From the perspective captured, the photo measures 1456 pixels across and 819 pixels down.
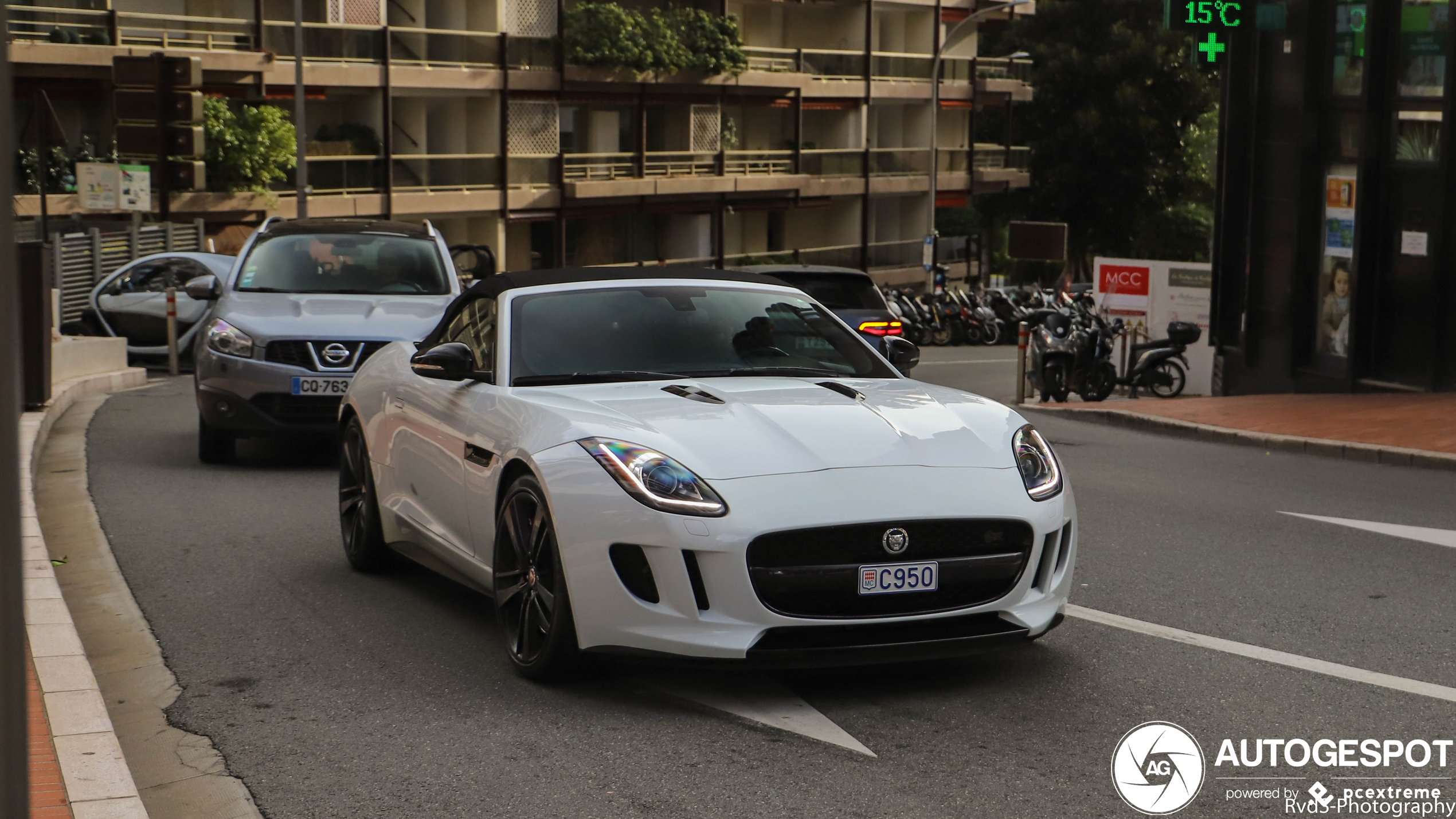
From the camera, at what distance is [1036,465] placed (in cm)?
579

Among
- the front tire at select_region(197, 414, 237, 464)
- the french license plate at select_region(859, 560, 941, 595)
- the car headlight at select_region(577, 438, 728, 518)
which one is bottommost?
the front tire at select_region(197, 414, 237, 464)

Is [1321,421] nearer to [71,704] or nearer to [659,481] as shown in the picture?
[659,481]

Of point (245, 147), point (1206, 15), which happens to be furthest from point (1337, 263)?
point (245, 147)

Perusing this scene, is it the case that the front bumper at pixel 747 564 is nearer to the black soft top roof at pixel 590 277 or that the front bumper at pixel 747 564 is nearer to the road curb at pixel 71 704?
the road curb at pixel 71 704

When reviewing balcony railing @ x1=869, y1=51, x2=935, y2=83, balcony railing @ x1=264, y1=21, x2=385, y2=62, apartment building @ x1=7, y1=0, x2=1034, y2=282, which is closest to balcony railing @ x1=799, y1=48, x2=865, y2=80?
apartment building @ x1=7, y1=0, x2=1034, y2=282

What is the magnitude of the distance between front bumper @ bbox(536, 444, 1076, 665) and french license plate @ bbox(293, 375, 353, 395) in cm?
628

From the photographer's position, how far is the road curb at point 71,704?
452cm

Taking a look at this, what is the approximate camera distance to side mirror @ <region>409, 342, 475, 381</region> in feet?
21.4

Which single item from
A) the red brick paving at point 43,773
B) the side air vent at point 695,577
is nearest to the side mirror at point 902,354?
the side air vent at point 695,577

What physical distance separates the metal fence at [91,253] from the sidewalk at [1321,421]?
619 inches

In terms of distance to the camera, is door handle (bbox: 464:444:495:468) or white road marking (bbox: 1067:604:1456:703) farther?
door handle (bbox: 464:444:495:468)

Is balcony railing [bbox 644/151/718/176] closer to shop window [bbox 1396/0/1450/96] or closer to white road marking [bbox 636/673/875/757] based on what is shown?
shop window [bbox 1396/0/1450/96]

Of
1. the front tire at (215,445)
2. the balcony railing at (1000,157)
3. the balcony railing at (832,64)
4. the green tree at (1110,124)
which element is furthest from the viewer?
the balcony railing at (1000,157)

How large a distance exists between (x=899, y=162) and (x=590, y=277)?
54301mm
